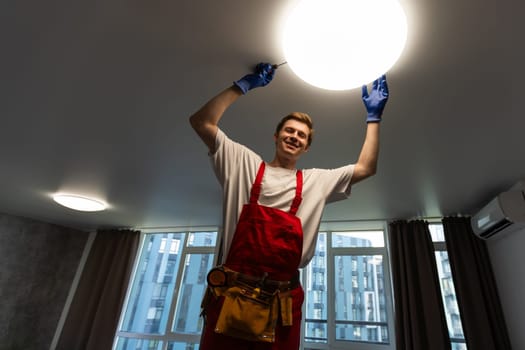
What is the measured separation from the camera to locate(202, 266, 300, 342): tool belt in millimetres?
690

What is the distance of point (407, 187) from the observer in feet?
8.09

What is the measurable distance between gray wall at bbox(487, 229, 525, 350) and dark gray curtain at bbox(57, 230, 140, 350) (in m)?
4.38

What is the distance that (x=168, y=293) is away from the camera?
430 centimetres

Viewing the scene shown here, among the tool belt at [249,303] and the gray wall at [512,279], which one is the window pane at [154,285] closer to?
the gray wall at [512,279]

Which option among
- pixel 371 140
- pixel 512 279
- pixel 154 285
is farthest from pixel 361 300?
pixel 371 140

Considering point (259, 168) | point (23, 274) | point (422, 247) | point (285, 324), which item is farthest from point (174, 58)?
point (23, 274)

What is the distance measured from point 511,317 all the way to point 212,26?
3138 mm

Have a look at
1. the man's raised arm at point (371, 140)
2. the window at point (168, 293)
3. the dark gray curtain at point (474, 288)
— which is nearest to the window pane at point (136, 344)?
the window at point (168, 293)

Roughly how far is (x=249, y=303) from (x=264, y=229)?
0.62 feet

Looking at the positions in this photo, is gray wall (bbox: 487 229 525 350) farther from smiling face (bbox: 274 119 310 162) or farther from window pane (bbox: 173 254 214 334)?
window pane (bbox: 173 254 214 334)

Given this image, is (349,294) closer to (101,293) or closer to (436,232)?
(436,232)

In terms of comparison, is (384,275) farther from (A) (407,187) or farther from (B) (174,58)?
(B) (174,58)

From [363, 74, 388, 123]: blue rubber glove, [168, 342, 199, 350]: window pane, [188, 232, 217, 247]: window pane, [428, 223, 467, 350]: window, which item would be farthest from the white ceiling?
[168, 342, 199, 350]: window pane

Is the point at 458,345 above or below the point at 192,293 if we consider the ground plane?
below
